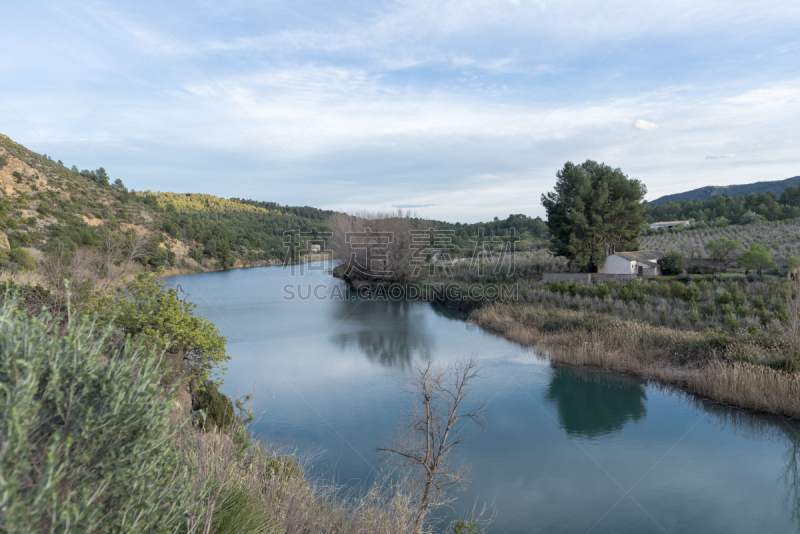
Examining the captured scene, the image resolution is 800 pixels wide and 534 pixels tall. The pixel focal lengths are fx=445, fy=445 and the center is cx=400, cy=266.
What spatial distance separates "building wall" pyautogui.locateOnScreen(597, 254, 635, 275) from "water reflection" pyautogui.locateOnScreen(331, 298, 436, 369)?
456 inches

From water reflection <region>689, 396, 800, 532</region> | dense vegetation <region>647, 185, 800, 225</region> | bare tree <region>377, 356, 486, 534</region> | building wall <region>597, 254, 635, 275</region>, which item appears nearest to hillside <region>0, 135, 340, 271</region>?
Answer: bare tree <region>377, 356, 486, 534</region>

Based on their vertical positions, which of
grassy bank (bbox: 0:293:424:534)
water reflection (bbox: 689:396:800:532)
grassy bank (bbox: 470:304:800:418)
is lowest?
water reflection (bbox: 689:396:800:532)

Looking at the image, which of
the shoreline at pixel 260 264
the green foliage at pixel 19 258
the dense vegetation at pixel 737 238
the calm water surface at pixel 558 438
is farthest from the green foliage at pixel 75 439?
the shoreline at pixel 260 264

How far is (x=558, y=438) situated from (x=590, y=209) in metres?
20.2

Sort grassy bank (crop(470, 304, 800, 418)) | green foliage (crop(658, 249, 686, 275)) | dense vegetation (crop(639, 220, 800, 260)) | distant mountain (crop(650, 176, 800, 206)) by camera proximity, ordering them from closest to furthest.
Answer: grassy bank (crop(470, 304, 800, 418)) → green foliage (crop(658, 249, 686, 275)) → dense vegetation (crop(639, 220, 800, 260)) → distant mountain (crop(650, 176, 800, 206))

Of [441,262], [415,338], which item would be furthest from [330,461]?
[441,262]

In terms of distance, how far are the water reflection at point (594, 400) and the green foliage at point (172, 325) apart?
7.42 m

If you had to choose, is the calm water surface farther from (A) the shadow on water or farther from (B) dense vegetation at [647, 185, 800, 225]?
(B) dense vegetation at [647, 185, 800, 225]

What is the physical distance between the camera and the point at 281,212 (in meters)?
97.8

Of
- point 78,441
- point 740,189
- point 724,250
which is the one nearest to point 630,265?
point 724,250

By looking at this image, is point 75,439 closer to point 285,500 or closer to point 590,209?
point 285,500

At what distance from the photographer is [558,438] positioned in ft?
30.1

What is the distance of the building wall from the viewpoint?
2617cm

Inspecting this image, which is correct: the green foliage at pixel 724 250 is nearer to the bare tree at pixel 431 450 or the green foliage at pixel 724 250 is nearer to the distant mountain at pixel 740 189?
the bare tree at pixel 431 450
